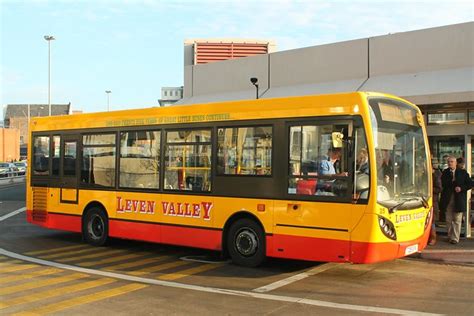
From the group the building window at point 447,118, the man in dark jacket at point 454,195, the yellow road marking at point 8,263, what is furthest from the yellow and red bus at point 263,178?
the building window at point 447,118

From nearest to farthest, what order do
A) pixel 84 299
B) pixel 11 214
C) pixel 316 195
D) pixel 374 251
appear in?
pixel 84 299 < pixel 374 251 < pixel 316 195 < pixel 11 214

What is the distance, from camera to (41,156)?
12.4 metres

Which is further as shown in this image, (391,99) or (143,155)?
(143,155)

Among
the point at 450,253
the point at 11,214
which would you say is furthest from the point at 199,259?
the point at 11,214

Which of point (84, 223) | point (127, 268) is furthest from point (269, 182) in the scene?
point (84, 223)

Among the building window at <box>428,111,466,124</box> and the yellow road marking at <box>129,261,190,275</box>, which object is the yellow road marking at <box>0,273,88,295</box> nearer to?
the yellow road marking at <box>129,261,190,275</box>

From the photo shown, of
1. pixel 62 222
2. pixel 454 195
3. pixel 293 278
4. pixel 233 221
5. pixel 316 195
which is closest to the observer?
pixel 316 195

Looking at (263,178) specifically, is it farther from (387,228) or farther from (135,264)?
(135,264)

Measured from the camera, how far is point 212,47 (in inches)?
1341

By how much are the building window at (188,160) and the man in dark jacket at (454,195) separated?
18.2ft

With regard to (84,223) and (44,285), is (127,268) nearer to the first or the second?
(44,285)

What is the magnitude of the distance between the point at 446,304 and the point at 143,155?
638 cm

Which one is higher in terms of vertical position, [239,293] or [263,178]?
[263,178]

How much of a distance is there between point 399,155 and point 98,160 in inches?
258
